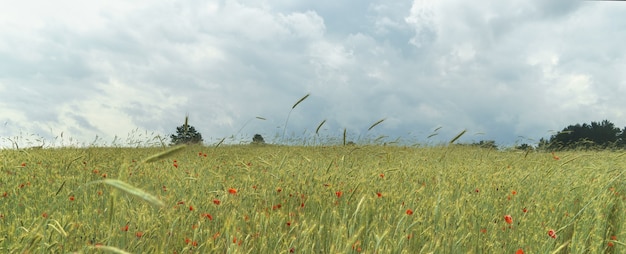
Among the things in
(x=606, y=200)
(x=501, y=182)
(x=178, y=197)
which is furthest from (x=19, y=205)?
(x=606, y=200)

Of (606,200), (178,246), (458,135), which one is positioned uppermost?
(458,135)

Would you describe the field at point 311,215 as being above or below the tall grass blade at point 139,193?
below

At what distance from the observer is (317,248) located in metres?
2.35

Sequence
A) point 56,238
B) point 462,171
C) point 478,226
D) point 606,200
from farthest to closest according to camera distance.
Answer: point 462,171 → point 606,200 → point 478,226 → point 56,238

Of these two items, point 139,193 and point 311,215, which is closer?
point 139,193

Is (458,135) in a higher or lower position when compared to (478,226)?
higher

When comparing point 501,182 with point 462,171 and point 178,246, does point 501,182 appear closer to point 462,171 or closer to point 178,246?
point 462,171

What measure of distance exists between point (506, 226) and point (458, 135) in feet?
2.77

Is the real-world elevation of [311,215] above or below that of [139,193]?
below

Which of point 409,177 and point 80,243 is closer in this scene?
point 80,243

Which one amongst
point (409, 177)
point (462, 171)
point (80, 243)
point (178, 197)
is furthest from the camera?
point (462, 171)

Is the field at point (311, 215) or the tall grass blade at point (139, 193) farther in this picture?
the field at point (311, 215)

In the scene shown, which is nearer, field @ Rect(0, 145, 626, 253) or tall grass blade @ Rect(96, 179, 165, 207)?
tall grass blade @ Rect(96, 179, 165, 207)

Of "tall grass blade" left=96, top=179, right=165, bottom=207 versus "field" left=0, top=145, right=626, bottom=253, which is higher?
"tall grass blade" left=96, top=179, right=165, bottom=207
